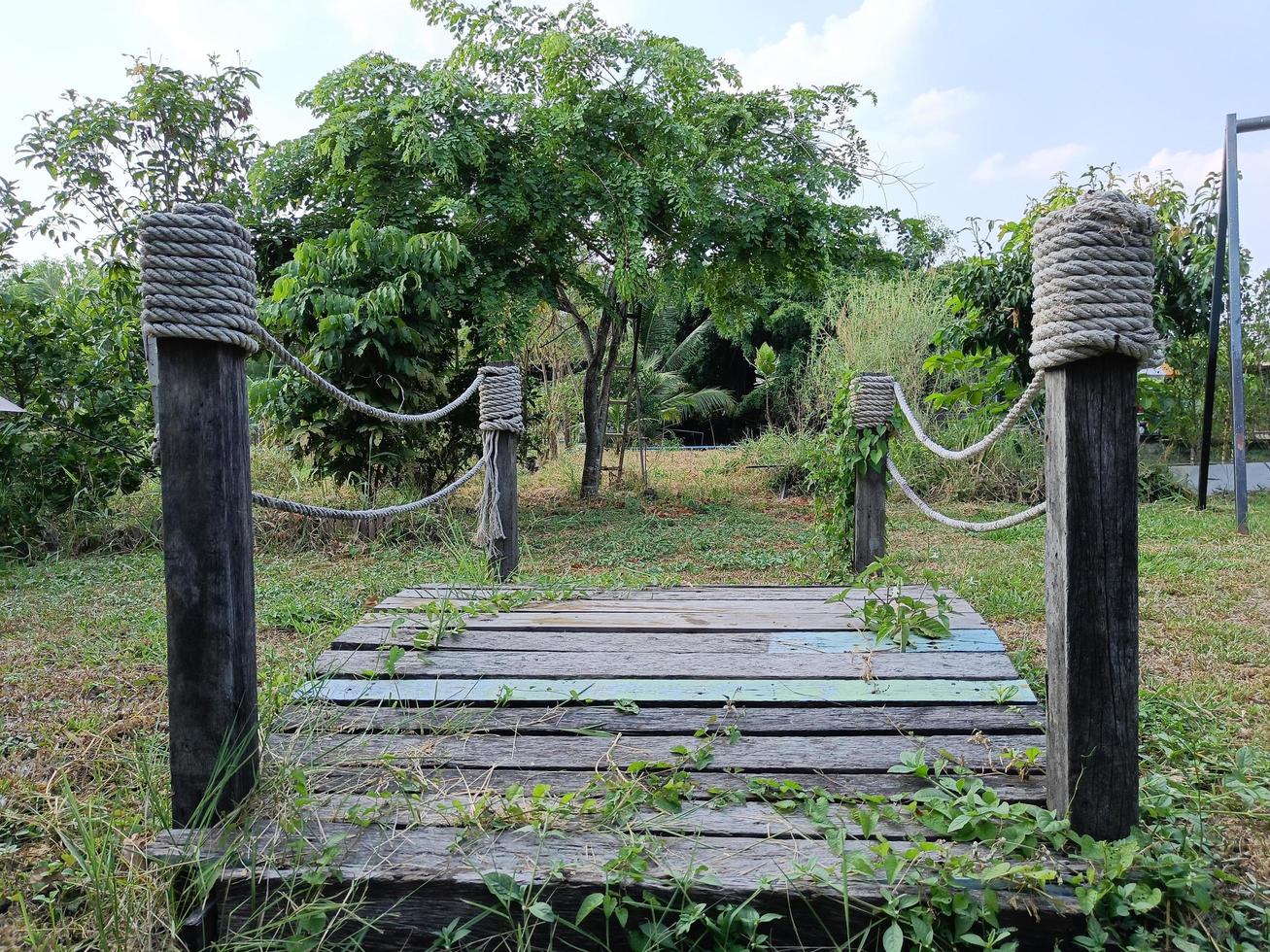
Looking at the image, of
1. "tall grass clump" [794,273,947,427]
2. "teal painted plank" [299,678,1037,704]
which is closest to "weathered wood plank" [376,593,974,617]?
"teal painted plank" [299,678,1037,704]

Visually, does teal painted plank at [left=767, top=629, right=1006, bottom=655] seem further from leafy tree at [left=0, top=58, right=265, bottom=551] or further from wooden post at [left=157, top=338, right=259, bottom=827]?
leafy tree at [left=0, top=58, right=265, bottom=551]

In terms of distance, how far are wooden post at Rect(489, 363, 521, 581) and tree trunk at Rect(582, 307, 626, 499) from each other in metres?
5.51

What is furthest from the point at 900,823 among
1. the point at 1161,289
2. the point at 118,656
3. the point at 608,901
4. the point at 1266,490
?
the point at 1266,490

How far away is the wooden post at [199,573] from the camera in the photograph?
1779 millimetres

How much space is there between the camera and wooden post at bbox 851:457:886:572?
4812 mm

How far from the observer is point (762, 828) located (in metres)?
1.79

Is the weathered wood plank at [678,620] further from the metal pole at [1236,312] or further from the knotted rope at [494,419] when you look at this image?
the metal pole at [1236,312]

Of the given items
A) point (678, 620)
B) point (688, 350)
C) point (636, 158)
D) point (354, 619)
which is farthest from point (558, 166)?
point (688, 350)

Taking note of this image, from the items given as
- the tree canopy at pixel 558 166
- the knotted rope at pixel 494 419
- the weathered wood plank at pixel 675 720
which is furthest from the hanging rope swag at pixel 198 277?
the tree canopy at pixel 558 166

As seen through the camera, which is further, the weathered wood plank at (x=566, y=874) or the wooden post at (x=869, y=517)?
the wooden post at (x=869, y=517)

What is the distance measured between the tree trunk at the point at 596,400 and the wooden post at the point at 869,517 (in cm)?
544

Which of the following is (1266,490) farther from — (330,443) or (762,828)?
(762,828)

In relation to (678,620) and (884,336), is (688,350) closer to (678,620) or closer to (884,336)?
(884,336)

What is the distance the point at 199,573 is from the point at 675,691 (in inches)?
51.8
